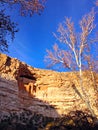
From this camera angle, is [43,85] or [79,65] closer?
[79,65]

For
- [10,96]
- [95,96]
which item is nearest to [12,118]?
[10,96]

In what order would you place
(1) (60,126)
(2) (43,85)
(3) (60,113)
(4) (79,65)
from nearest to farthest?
(1) (60,126) < (4) (79,65) < (3) (60,113) < (2) (43,85)

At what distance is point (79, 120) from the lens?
12.4 m

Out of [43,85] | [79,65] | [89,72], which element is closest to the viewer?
[79,65]

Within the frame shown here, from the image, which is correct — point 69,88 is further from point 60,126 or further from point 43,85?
point 60,126

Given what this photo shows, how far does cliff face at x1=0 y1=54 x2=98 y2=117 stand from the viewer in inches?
942

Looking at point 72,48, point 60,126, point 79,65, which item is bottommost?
point 60,126

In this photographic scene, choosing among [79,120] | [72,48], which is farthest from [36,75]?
[79,120]

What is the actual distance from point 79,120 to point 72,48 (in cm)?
940

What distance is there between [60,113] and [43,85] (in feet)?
11.3

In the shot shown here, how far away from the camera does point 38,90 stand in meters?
27.2

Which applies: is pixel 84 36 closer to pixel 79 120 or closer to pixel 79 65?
pixel 79 65

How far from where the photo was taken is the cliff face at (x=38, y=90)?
23.9 metres

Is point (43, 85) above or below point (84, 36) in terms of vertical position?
below
